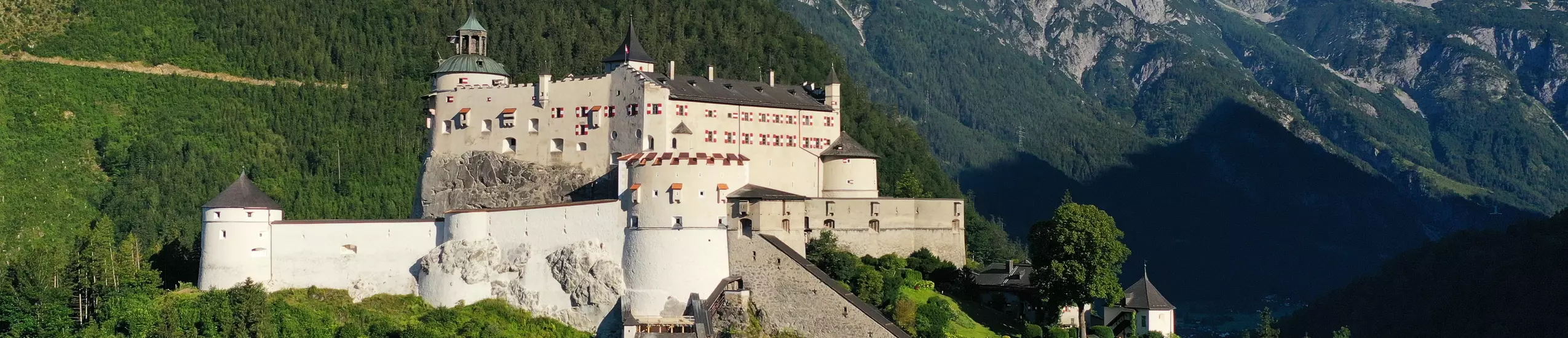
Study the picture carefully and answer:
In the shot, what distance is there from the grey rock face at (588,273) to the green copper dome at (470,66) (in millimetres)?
16163

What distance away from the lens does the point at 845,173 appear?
271ft

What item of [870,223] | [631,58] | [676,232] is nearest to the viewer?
[676,232]

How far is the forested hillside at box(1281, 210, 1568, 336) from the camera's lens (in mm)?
126375

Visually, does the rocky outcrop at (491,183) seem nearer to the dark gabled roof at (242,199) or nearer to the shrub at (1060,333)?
the dark gabled roof at (242,199)

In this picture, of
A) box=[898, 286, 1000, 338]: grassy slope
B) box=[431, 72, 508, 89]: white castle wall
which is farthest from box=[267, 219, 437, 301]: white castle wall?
box=[898, 286, 1000, 338]: grassy slope

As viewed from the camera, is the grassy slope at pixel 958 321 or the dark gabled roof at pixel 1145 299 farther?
the dark gabled roof at pixel 1145 299

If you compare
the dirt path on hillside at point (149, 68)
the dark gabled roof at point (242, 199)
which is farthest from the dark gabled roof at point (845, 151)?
the dirt path on hillside at point (149, 68)

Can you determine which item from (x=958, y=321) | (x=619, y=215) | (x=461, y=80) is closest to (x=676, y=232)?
(x=619, y=215)

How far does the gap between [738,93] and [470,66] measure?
13.5 meters

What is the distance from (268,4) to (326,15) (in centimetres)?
441

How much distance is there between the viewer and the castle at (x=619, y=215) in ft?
227

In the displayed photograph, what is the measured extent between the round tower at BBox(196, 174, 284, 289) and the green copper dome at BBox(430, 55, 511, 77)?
13.7m

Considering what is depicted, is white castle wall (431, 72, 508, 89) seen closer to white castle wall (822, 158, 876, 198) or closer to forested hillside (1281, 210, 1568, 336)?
white castle wall (822, 158, 876, 198)

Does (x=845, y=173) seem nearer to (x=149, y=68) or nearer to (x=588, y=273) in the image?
(x=588, y=273)
